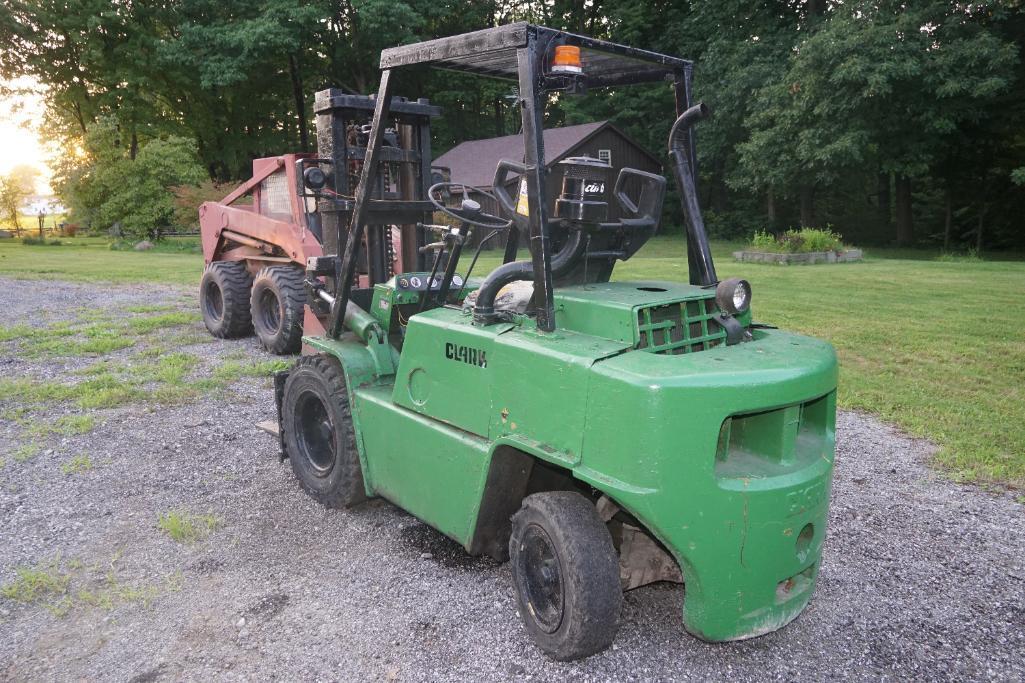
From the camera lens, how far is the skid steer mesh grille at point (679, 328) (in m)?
3.21

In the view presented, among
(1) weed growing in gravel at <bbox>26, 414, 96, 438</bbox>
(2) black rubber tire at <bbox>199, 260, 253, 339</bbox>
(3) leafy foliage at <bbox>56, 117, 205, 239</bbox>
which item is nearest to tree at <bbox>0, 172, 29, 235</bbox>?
(3) leafy foliage at <bbox>56, 117, 205, 239</bbox>

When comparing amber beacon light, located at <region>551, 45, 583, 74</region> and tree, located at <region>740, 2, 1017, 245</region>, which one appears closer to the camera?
amber beacon light, located at <region>551, 45, 583, 74</region>

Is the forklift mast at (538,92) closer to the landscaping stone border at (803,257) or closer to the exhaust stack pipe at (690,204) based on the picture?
the exhaust stack pipe at (690,204)

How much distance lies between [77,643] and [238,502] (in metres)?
1.57

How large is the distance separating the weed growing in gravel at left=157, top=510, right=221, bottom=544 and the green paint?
1555mm

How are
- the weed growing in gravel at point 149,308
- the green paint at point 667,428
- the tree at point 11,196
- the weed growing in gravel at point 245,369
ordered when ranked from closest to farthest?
the green paint at point 667,428 < the weed growing in gravel at point 245,369 < the weed growing in gravel at point 149,308 < the tree at point 11,196

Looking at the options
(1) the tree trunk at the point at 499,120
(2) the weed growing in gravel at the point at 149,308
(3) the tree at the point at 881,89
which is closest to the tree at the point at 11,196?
(1) the tree trunk at the point at 499,120

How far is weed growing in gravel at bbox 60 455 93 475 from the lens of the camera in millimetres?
5516

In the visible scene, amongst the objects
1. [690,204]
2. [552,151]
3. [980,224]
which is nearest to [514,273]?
[690,204]

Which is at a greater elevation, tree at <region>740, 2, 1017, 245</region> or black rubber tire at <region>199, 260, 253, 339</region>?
tree at <region>740, 2, 1017, 245</region>

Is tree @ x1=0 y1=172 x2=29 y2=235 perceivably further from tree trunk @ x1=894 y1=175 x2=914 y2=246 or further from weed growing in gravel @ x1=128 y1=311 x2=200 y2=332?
tree trunk @ x1=894 y1=175 x2=914 y2=246

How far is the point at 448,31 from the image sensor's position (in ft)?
141

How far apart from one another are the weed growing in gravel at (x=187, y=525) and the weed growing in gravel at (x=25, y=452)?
177cm

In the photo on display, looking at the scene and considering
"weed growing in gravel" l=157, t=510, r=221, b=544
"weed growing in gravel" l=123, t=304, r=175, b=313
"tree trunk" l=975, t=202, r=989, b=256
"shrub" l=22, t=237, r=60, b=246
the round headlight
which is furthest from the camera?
"shrub" l=22, t=237, r=60, b=246
